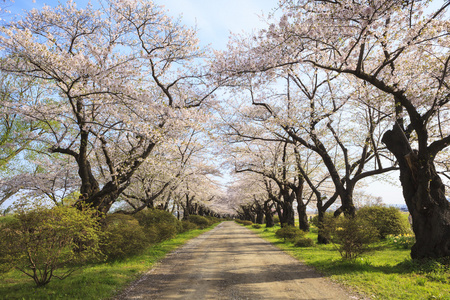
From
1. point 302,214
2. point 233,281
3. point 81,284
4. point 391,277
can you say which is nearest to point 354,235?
point 391,277

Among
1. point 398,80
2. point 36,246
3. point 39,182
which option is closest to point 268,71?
point 398,80

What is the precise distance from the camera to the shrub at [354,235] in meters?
8.75

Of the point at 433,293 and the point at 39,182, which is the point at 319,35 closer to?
the point at 433,293

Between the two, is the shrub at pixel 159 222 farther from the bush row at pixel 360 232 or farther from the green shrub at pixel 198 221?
the green shrub at pixel 198 221

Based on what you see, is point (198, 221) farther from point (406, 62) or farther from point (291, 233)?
point (406, 62)

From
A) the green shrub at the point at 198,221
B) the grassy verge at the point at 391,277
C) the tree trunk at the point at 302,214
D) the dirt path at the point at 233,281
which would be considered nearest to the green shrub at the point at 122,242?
the dirt path at the point at 233,281

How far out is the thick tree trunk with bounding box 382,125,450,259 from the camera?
7.97 meters

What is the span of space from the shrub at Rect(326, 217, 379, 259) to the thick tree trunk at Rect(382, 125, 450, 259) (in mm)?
1377

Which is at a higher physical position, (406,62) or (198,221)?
(406,62)

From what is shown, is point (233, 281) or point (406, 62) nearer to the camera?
point (233, 281)

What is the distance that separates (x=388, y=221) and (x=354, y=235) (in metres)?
9.57

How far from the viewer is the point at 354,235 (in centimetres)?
877

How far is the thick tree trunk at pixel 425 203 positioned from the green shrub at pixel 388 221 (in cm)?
792

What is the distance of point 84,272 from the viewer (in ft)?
27.2
